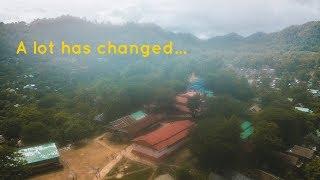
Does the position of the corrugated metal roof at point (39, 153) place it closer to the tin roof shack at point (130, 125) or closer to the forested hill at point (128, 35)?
the tin roof shack at point (130, 125)

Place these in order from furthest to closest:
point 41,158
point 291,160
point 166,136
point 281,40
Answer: point 281,40 < point 166,136 < point 291,160 < point 41,158

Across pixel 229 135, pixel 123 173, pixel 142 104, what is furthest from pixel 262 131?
pixel 142 104

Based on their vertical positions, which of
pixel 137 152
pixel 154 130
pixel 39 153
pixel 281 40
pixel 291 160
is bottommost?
pixel 137 152

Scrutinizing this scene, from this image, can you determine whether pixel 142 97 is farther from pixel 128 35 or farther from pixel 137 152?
pixel 128 35

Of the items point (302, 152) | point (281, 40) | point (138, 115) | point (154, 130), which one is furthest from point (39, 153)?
point (281, 40)

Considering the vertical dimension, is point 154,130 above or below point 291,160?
below

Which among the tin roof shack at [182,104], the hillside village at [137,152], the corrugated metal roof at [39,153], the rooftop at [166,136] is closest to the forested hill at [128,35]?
the tin roof shack at [182,104]

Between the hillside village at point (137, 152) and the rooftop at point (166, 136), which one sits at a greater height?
the rooftop at point (166, 136)
